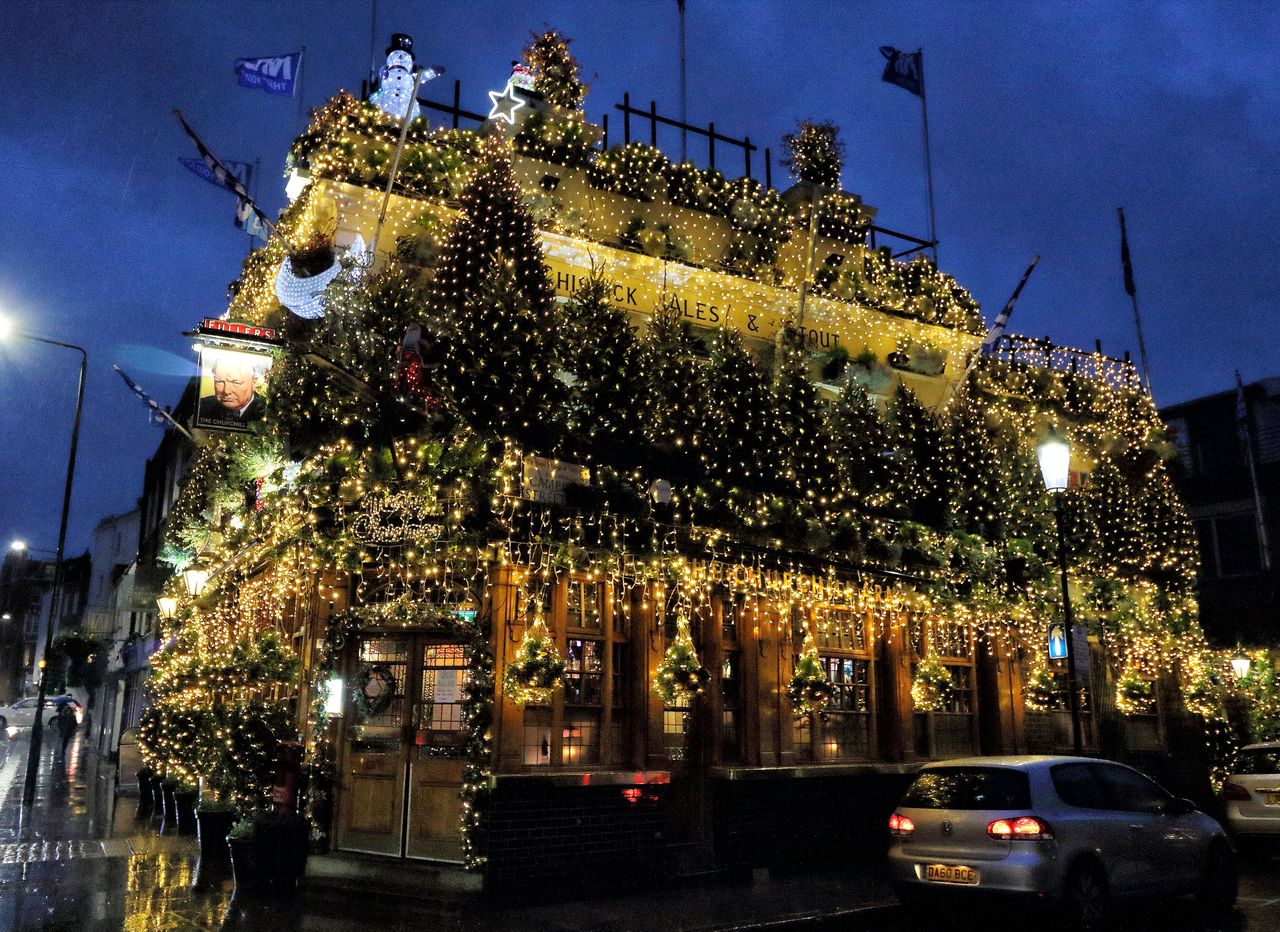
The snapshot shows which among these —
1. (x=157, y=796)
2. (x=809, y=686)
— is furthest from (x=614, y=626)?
(x=157, y=796)

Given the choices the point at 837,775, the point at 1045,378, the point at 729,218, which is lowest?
the point at 837,775

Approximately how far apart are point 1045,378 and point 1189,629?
5.21m

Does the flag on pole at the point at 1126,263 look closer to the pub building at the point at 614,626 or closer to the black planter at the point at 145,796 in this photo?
the pub building at the point at 614,626

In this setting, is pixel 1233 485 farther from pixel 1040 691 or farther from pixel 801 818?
pixel 801 818

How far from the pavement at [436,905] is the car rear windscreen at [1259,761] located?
5.30 feet

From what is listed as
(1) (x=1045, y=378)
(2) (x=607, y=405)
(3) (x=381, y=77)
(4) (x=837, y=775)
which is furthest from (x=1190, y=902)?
(3) (x=381, y=77)

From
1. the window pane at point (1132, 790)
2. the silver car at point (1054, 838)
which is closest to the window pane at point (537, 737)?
the silver car at point (1054, 838)

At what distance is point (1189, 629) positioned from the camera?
1822 centimetres

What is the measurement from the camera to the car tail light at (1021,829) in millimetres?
8430

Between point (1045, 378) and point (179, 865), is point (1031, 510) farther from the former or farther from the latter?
point (179, 865)

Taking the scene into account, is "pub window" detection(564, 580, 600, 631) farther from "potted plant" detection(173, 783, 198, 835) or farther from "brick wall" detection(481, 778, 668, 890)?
"potted plant" detection(173, 783, 198, 835)

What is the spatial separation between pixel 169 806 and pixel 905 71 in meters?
18.4

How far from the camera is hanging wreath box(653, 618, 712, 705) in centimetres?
1115

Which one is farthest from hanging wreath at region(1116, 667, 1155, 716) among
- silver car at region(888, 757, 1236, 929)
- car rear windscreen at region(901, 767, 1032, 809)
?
car rear windscreen at region(901, 767, 1032, 809)
